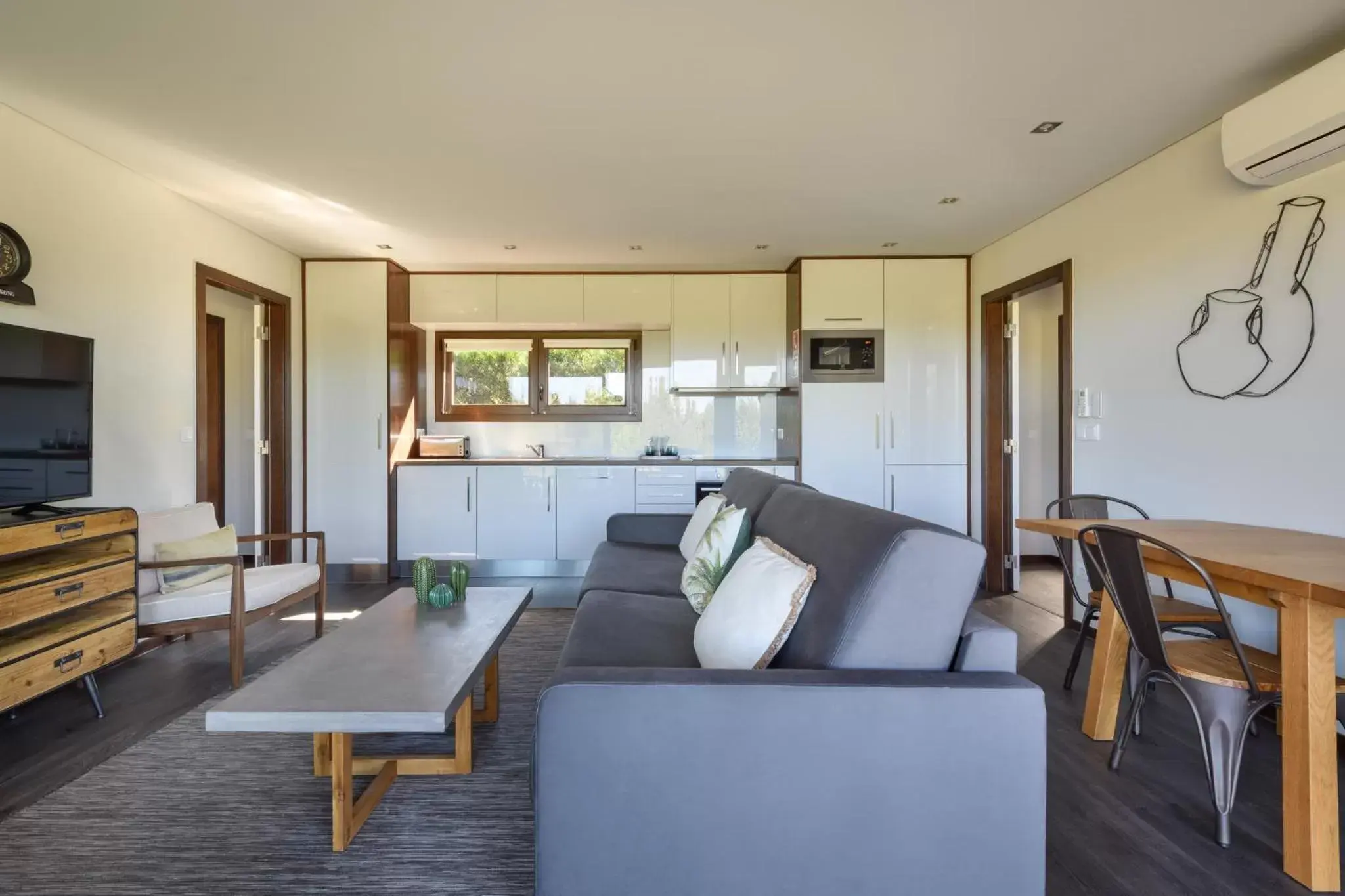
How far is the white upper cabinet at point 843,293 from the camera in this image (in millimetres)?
4730

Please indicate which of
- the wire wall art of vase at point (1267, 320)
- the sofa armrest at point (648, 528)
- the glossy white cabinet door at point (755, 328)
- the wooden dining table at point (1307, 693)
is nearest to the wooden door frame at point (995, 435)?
the glossy white cabinet door at point (755, 328)

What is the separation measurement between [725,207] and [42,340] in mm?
3305

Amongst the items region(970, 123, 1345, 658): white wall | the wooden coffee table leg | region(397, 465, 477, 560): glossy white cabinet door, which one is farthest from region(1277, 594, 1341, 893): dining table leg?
region(397, 465, 477, 560): glossy white cabinet door

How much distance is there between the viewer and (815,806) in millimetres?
1245

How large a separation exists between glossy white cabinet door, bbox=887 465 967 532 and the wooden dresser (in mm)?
4461

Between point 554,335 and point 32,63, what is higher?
point 32,63

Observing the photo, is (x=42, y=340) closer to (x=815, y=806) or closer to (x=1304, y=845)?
(x=815, y=806)

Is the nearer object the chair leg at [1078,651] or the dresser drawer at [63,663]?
the dresser drawer at [63,663]

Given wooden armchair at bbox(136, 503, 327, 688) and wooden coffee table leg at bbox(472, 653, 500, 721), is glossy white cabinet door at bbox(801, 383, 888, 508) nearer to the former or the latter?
wooden coffee table leg at bbox(472, 653, 500, 721)

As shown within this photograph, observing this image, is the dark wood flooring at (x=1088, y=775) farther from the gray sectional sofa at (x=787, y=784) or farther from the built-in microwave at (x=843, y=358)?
the built-in microwave at (x=843, y=358)

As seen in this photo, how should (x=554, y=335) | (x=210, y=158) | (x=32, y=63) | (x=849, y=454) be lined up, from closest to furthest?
(x=32, y=63), (x=210, y=158), (x=849, y=454), (x=554, y=335)

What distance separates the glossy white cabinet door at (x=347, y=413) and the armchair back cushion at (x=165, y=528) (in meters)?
1.40

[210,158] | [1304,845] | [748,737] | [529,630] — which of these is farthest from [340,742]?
[210,158]

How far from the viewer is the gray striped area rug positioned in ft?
5.10
